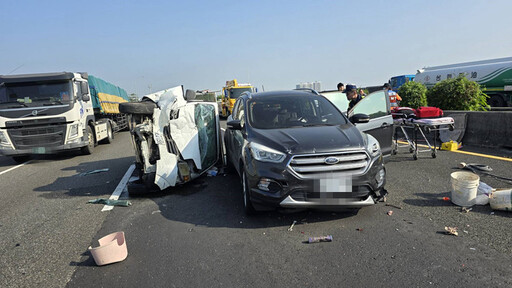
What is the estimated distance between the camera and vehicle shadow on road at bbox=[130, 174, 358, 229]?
13.4 feet

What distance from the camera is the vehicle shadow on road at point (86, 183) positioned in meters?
5.94

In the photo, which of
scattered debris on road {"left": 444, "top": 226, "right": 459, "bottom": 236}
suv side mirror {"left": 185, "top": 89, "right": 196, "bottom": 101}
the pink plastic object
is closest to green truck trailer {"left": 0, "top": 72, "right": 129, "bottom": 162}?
suv side mirror {"left": 185, "top": 89, "right": 196, "bottom": 101}

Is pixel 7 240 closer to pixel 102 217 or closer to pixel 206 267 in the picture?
pixel 102 217

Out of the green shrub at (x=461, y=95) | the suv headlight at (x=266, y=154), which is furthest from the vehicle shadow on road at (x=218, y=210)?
the green shrub at (x=461, y=95)

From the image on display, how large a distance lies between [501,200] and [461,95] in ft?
25.8

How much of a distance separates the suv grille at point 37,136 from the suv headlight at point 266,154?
25.9 ft

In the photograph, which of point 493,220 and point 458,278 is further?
point 493,220

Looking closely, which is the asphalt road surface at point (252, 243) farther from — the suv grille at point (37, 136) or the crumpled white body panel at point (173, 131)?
the suv grille at point (37, 136)

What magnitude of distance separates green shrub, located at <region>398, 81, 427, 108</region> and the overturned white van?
972 cm

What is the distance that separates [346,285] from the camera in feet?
8.84

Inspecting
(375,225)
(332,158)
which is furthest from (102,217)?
(375,225)

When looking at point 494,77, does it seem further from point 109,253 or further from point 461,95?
point 109,253

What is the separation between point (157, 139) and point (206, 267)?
9.45ft

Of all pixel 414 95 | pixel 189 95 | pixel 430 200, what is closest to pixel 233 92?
pixel 414 95
